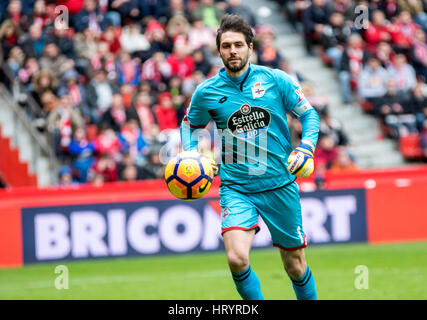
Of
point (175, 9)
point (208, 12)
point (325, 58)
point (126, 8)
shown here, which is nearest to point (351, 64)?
point (325, 58)

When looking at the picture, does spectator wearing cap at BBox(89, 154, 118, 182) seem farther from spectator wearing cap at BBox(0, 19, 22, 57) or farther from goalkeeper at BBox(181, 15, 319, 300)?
goalkeeper at BBox(181, 15, 319, 300)

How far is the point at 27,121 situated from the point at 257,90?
911 centimetres

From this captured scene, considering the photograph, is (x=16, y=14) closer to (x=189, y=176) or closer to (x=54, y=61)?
(x=54, y=61)

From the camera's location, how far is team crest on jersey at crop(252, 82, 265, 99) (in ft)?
21.3

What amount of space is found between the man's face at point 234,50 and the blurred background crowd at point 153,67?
7300 millimetres

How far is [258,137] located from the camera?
6508mm

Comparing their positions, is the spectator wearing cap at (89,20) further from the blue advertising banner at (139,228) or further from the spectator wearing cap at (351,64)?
the spectator wearing cap at (351,64)

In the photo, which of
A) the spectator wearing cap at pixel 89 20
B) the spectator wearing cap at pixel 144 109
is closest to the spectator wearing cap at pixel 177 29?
the spectator wearing cap at pixel 89 20

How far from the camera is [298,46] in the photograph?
19156 millimetres

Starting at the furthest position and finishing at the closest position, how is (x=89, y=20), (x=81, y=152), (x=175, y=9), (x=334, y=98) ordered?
(x=334, y=98) → (x=175, y=9) → (x=89, y=20) → (x=81, y=152)

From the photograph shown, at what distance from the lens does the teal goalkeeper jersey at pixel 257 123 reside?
21.3ft

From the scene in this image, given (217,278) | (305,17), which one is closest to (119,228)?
(217,278)

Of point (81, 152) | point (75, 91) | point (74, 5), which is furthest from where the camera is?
point (74, 5)
